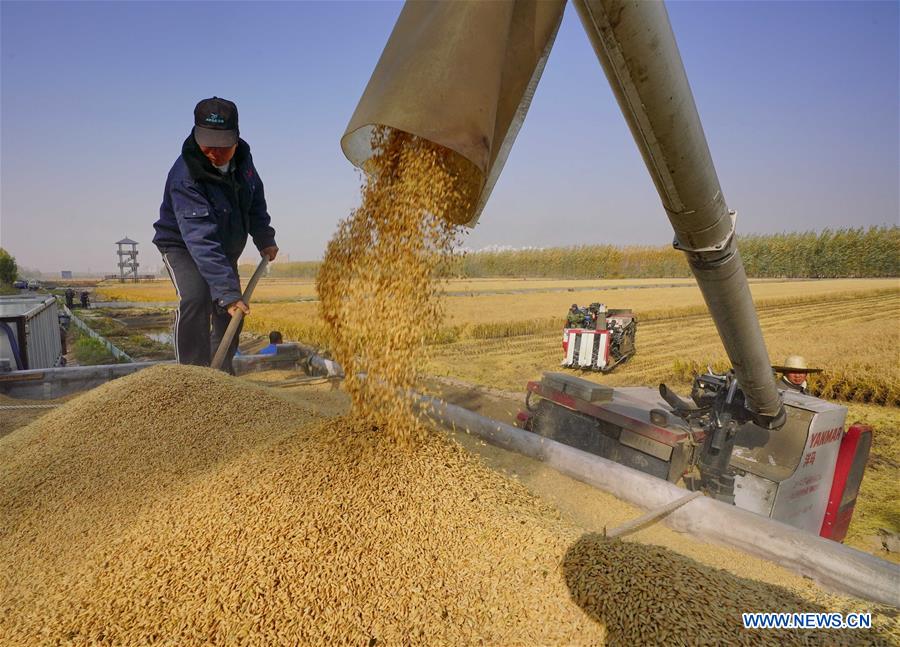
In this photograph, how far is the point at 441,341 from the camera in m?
12.3

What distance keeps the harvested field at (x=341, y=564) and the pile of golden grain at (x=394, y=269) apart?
0.24 m

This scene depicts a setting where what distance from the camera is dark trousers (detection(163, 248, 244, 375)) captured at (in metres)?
3.57

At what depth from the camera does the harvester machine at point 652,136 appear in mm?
1104

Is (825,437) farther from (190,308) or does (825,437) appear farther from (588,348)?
(588,348)

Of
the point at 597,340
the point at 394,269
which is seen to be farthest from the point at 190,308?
the point at 597,340

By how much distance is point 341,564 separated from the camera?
150cm

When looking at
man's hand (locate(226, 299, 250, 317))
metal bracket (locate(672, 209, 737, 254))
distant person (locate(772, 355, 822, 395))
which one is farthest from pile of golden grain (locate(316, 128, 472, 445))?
distant person (locate(772, 355, 822, 395))

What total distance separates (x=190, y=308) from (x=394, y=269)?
2366mm

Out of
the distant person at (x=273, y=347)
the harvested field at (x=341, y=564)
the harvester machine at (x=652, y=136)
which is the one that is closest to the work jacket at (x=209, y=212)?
the harvested field at (x=341, y=564)

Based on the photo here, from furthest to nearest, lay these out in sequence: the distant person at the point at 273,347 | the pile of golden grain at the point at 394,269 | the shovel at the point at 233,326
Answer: the distant person at the point at 273,347, the shovel at the point at 233,326, the pile of golden grain at the point at 394,269

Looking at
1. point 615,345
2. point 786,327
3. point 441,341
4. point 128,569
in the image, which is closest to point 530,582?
point 128,569

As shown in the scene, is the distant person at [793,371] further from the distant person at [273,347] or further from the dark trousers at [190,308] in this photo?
the distant person at [273,347]

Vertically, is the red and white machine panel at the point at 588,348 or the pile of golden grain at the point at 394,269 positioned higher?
the pile of golden grain at the point at 394,269

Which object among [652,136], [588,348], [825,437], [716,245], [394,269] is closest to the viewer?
[652,136]
